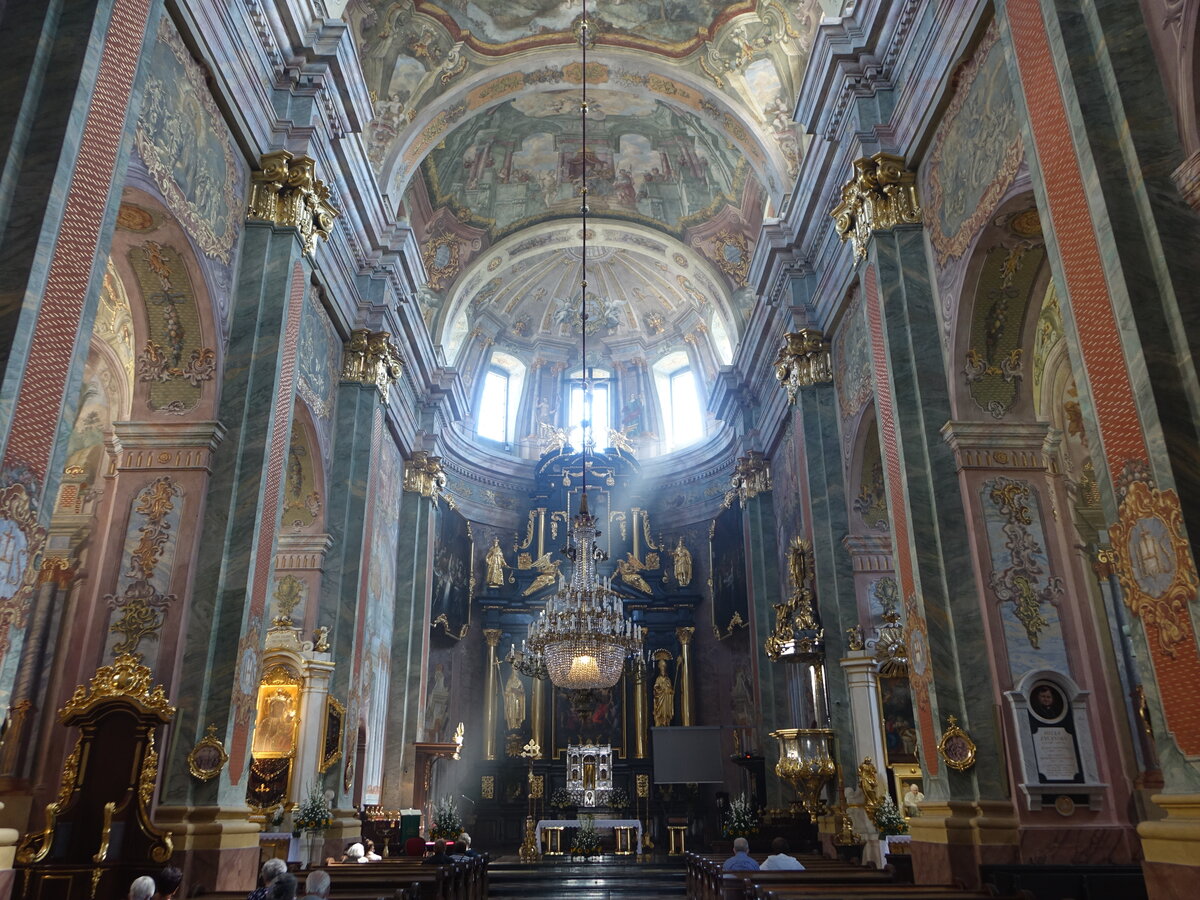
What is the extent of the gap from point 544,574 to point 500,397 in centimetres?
519

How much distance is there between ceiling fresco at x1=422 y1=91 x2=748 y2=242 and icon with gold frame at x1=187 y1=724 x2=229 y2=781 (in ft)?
43.2

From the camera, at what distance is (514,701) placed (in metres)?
22.5

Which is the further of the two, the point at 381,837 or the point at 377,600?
the point at 377,600

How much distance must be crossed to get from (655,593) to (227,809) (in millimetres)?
15557

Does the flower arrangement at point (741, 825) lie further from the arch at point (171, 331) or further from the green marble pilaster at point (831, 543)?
the arch at point (171, 331)

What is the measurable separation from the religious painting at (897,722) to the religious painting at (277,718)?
7.88 metres

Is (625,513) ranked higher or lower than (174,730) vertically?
higher

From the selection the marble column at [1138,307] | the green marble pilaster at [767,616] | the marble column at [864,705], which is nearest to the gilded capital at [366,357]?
the green marble pilaster at [767,616]

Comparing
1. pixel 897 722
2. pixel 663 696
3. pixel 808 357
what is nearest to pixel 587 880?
pixel 897 722

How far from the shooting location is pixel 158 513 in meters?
9.41

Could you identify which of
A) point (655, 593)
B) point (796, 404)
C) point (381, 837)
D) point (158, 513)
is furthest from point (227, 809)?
point (655, 593)

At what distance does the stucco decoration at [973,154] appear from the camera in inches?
343

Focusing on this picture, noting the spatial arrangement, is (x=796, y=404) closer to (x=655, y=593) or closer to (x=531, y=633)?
(x=531, y=633)

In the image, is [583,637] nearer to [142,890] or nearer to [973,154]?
[973,154]
